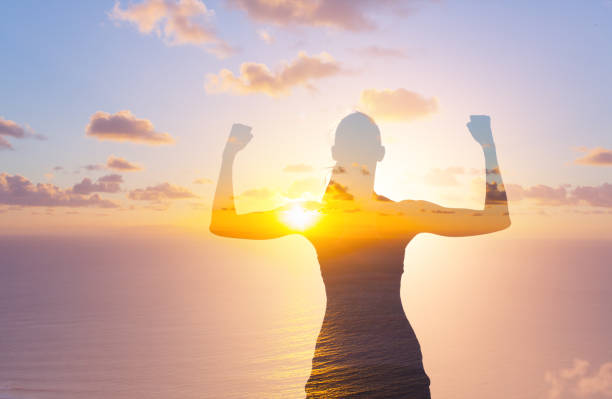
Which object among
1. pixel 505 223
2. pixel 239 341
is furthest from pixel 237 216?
pixel 239 341

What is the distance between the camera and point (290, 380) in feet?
84.3

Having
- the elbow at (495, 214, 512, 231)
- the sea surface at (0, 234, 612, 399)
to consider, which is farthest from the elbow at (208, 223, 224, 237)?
the sea surface at (0, 234, 612, 399)

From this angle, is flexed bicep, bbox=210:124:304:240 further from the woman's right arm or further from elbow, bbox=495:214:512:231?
elbow, bbox=495:214:512:231

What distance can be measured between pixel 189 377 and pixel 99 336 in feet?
55.4

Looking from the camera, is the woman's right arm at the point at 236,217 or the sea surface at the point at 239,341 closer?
the woman's right arm at the point at 236,217

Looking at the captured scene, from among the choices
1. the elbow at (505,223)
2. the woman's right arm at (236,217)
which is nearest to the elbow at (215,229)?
the woman's right arm at (236,217)

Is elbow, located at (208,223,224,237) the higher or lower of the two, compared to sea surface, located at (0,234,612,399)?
higher

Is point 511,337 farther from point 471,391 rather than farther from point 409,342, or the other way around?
point 409,342

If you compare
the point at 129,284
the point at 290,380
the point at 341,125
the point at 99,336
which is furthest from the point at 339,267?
the point at 129,284

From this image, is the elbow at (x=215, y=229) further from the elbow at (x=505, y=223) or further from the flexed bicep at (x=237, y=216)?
the elbow at (x=505, y=223)

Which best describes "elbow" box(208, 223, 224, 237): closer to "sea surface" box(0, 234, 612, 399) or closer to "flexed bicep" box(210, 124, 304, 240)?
"flexed bicep" box(210, 124, 304, 240)

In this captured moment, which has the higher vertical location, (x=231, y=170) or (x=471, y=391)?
(x=231, y=170)

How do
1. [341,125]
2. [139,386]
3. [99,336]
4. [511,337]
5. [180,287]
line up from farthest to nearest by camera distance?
[180,287]
[511,337]
[99,336]
[139,386]
[341,125]

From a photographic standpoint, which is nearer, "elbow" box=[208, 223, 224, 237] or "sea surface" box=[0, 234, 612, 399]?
"elbow" box=[208, 223, 224, 237]
